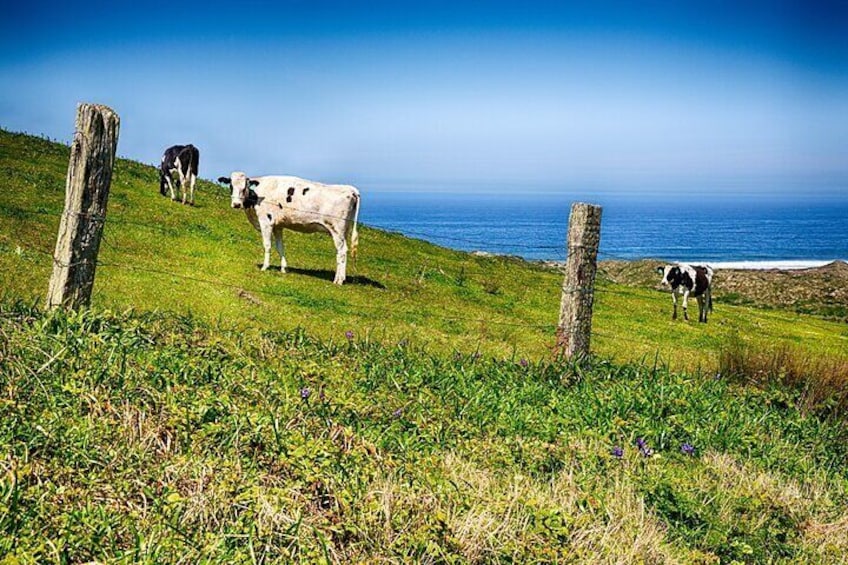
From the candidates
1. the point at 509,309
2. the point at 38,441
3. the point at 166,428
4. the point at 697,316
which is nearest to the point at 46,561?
the point at 38,441

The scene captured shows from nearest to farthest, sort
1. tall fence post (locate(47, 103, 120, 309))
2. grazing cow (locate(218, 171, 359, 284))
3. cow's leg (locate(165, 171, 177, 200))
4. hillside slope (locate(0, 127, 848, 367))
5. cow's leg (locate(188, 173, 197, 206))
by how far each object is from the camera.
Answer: tall fence post (locate(47, 103, 120, 309)), hillside slope (locate(0, 127, 848, 367)), grazing cow (locate(218, 171, 359, 284)), cow's leg (locate(165, 171, 177, 200)), cow's leg (locate(188, 173, 197, 206))

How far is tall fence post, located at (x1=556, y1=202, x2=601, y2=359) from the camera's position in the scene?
10328mm

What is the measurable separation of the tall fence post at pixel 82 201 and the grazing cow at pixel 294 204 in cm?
1063

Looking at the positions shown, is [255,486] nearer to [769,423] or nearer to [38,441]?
[38,441]

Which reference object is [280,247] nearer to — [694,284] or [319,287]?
[319,287]

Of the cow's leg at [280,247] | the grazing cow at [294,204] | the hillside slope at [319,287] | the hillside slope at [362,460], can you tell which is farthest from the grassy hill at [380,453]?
the grazing cow at [294,204]

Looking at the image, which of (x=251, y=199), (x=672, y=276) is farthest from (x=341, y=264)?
(x=672, y=276)

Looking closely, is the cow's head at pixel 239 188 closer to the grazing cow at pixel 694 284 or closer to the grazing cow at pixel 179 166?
the grazing cow at pixel 179 166

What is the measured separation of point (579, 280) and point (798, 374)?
12.2ft

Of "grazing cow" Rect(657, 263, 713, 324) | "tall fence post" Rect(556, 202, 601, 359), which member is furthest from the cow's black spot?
"grazing cow" Rect(657, 263, 713, 324)

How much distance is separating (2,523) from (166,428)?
5.70 ft

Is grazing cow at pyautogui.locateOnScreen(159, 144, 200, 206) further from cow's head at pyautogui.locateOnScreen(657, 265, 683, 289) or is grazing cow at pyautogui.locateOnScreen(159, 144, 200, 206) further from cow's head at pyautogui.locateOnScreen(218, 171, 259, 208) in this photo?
cow's head at pyautogui.locateOnScreen(657, 265, 683, 289)

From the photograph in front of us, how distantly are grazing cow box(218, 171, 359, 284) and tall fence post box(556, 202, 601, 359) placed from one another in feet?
30.0

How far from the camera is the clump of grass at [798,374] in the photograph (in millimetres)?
10805
